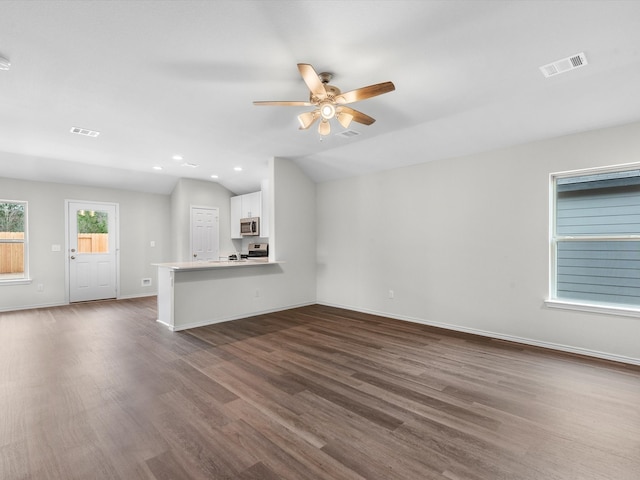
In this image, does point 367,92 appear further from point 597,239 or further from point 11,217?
point 11,217

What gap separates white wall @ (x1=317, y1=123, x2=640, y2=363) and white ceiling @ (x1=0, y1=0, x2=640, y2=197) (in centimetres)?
30

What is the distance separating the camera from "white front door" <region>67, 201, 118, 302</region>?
21.9 feet

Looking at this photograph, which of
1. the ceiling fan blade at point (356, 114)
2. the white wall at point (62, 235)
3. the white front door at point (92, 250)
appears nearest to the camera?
the ceiling fan blade at point (356, 114)

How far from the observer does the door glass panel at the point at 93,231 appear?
268 inches

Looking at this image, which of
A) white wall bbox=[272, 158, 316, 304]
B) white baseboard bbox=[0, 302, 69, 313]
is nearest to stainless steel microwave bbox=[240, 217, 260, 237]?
white wall bbox=[272, 158, 316, 304]

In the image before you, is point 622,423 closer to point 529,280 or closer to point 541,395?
point 541,395

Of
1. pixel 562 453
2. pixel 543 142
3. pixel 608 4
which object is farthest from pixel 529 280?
pixel 608 4

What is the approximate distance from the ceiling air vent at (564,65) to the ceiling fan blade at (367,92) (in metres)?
1.36

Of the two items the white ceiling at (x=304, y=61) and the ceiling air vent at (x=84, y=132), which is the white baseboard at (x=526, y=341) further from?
the ceiling air vent at (x=84, y=132)

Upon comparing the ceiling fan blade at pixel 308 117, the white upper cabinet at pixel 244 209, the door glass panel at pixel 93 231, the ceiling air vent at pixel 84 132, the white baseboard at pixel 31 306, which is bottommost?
the white baseboard at pixel 31 306

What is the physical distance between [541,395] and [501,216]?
7.47 ft

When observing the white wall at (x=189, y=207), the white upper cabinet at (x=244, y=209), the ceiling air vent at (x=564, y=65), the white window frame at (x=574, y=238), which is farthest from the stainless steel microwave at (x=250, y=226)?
the ceiling air vent at (x=564, y=65)

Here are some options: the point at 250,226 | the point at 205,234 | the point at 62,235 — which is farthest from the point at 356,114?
the point at 62,235

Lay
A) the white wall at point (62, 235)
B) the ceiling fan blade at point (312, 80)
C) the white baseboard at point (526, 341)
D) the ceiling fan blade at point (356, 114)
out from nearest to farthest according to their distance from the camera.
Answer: the ceiling fan blade at point (312, 80) → the ceiling fan blade at point (356, 114) → the white baseboard at point (526, 341) → the white wall at point (62, 235)
